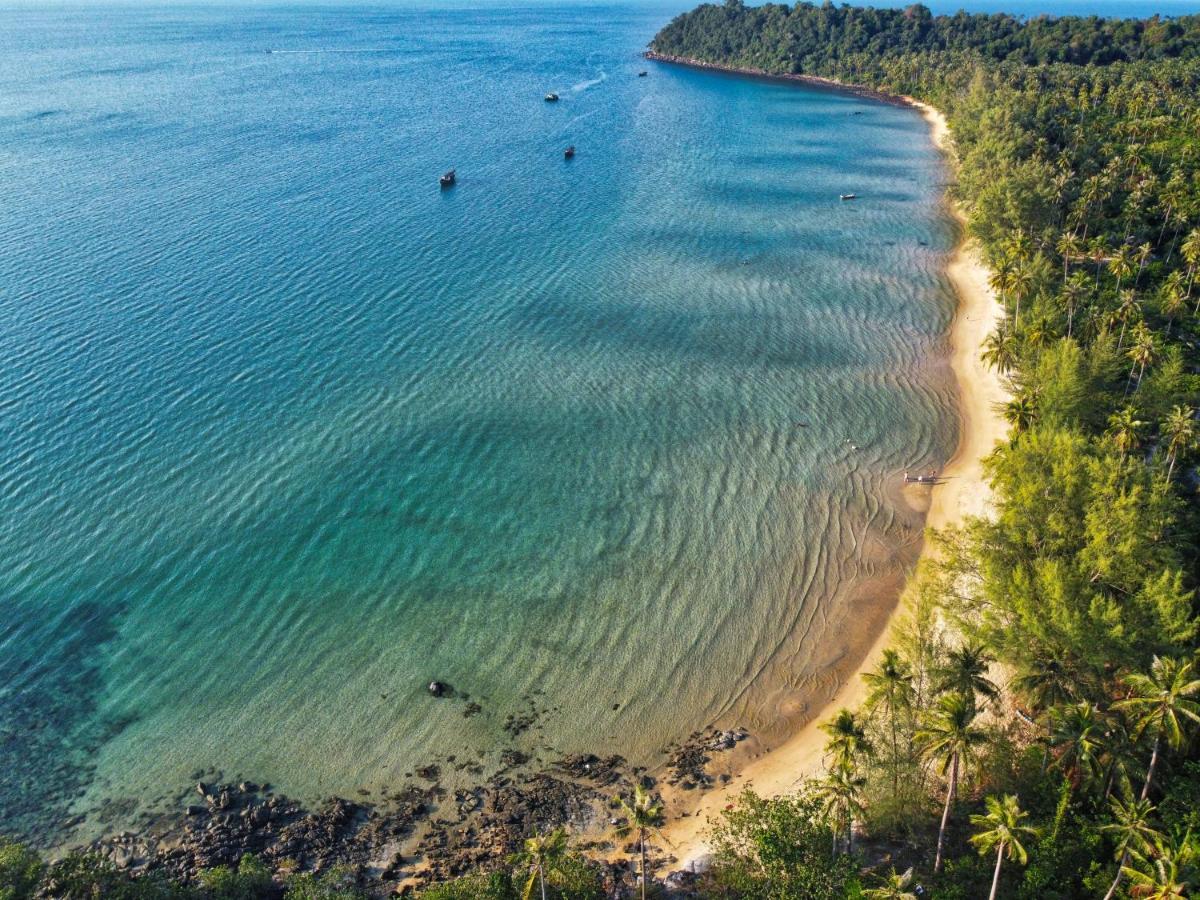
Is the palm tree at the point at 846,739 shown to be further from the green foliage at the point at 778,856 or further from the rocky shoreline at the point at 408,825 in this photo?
the rocky shoreline at the point at 408,825

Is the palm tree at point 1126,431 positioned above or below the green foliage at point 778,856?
above

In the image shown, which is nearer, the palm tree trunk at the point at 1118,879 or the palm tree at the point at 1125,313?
the palm tree trunk at the point at 1118,879

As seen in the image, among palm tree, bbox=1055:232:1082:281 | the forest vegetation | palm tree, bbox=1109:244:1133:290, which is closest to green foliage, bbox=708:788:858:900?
the forest vegetation

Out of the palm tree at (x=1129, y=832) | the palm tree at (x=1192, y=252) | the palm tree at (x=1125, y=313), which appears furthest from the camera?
the palm tree at (x=1192, y=252)

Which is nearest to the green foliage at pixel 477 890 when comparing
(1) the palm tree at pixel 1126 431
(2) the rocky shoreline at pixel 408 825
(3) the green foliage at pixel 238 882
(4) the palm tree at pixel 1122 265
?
(2) the rocky shoreline at pixel 408 825

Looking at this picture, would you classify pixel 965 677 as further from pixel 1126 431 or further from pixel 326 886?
pixel 326 886

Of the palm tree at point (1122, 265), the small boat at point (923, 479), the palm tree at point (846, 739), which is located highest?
the palm tree at point (1122, 265)

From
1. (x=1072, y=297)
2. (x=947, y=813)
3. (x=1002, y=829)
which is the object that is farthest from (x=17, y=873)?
(x=1072, y=297)

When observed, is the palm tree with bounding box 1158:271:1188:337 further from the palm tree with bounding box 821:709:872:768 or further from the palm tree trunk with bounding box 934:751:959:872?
the palm tree with bounding box 821:709:872:768
